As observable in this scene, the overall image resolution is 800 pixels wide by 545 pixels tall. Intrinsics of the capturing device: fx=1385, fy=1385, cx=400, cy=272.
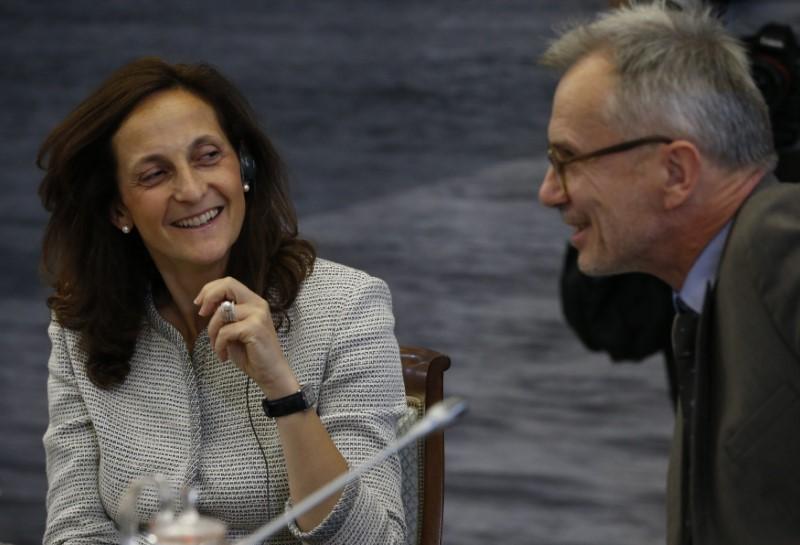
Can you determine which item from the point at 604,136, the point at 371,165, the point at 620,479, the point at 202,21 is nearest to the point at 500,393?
the point at 620,479

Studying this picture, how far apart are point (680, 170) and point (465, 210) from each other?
1.70 m

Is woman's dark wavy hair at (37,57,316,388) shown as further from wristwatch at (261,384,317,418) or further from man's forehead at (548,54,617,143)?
man's forehead at (548,54,617,143)

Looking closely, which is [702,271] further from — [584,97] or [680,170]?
[584,97]

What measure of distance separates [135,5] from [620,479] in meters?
1.78

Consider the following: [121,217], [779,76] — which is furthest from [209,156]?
[779,76]

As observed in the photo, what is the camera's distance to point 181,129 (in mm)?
2271

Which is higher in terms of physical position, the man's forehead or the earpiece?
the man's forehead

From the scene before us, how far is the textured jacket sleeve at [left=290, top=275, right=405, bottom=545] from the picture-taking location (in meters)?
1.99

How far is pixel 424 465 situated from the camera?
231 centimetres

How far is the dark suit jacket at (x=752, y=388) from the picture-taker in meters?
1.67

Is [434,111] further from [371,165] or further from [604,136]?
[604,136]

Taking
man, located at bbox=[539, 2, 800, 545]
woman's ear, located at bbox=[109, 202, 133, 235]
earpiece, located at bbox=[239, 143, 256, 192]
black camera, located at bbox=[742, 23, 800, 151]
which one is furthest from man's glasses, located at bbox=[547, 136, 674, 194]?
black camera, located at bbox=[742, 23, 800, 151]

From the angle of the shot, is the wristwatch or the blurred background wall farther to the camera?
the blurred background wall

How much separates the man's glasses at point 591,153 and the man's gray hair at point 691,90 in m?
0.01
